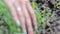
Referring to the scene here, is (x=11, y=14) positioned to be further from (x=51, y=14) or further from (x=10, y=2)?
(x=51, y=14)

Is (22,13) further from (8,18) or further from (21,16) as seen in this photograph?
(8,18)

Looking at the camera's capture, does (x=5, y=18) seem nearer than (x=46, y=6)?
Yes

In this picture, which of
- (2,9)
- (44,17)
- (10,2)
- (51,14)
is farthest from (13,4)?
(51,14)

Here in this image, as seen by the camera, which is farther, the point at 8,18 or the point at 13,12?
the point at 8,18

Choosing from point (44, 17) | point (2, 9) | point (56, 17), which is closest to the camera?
point (2, 9)

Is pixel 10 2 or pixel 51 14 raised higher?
pixel 10 2

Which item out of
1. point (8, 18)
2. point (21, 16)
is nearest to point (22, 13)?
point (21, 16)

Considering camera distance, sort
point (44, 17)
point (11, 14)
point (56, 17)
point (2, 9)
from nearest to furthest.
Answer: point (11, 14)
point (2, 9)
point (44, 17)
point (56, 17)
